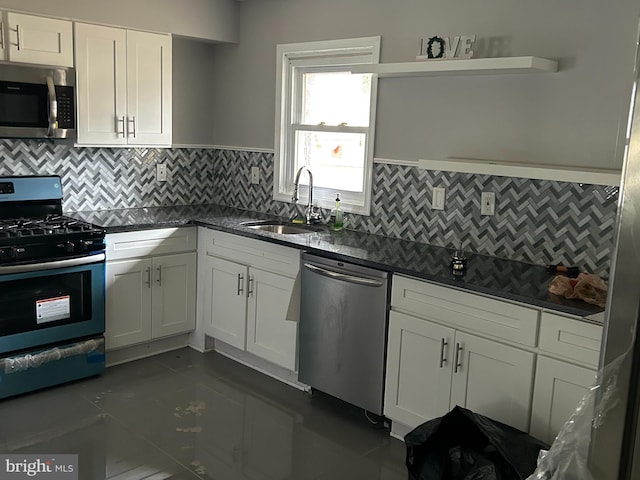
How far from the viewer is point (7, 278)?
3.41 m

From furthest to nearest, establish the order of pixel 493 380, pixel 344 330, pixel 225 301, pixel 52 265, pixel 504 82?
pixel 225 301
pixel 52 265
pixel 344 330
pixel 504 82
pixel 493 380

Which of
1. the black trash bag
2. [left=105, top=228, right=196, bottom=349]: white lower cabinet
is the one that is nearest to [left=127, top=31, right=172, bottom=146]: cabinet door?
[left=105, top=228, right=196, bottom=349]: white lower cabinet

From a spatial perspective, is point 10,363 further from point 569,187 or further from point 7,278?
point 569,187

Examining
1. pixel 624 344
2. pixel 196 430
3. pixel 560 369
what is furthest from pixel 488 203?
pixel 624 344

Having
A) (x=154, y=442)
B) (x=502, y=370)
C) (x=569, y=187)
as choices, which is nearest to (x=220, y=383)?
(x=154, y=442)

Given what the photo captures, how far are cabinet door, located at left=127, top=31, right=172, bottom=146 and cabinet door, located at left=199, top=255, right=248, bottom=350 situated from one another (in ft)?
3.09

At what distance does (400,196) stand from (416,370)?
3.81 ft

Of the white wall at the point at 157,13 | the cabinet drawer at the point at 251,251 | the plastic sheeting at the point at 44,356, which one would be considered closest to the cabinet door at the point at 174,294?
the cabinet drawer at the point at 251,251

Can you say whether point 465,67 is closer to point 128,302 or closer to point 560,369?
point 560,369

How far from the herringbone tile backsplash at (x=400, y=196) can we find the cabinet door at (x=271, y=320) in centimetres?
68

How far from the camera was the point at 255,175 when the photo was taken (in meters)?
4.82

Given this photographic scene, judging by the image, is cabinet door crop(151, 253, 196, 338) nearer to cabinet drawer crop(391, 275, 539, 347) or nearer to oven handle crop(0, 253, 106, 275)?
oven handle crop(0, 253, 106, 275)

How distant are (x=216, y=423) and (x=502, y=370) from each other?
5.05 ft

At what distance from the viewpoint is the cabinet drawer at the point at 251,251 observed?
372 centimetres
